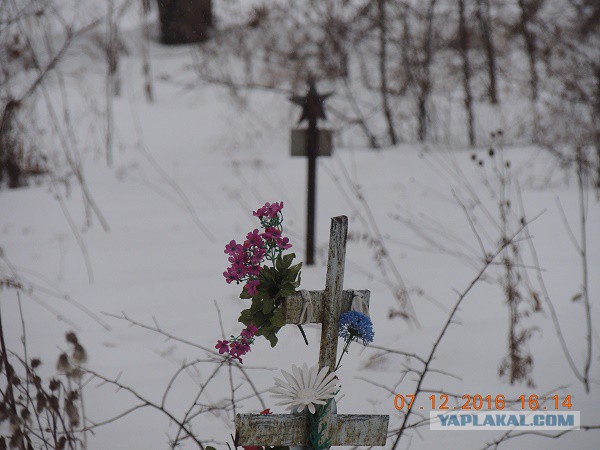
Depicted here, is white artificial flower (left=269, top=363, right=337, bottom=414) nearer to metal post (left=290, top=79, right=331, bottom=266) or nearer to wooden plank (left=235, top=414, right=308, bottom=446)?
wooden plank (left=235, top=414, right=308, bottom=446)

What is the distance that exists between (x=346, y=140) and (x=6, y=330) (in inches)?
208

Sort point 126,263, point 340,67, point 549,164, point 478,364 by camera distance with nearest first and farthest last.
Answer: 1. point 478,364
2. point 126,263
3. point 549,164
4. point 340,67

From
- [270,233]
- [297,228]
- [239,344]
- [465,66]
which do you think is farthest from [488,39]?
[239,344]

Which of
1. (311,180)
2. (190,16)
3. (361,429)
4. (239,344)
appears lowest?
(361,429)

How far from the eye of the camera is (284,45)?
7.92 m

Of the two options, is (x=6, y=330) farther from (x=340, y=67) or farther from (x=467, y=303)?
(x=340, y=67)

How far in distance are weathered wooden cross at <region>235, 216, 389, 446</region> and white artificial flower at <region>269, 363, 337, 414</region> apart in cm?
6

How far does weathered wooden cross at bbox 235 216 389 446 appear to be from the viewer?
1.15 meters

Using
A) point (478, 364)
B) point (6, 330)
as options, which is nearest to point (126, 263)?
point (6, 330)

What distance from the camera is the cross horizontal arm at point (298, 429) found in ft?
3.77

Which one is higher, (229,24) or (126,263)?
(229,24)

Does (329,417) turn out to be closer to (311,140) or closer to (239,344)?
(239,344)

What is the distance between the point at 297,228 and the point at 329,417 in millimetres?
3467

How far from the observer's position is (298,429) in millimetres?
1186
